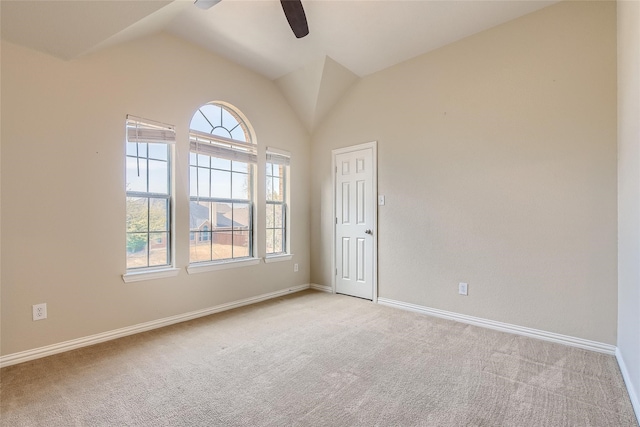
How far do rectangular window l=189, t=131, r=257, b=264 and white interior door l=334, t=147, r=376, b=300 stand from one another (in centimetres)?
126

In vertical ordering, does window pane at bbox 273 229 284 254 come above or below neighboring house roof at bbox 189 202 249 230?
below

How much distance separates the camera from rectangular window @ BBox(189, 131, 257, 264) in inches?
135

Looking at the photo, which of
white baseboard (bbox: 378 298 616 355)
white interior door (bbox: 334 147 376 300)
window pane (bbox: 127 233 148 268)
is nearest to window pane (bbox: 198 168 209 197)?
window pane (bbox: 127 233 148 268)

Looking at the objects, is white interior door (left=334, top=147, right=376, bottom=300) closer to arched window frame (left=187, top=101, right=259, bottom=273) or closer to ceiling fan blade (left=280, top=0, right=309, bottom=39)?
arched window frame (left=187, top=101, right=259, bottom=273)

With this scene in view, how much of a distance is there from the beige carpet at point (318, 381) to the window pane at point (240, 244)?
109cm

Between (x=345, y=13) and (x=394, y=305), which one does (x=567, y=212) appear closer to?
(x=394, y=305)

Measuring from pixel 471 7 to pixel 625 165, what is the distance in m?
1.85

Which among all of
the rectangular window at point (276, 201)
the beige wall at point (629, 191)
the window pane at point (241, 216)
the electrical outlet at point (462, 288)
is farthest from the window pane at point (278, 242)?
the beige wall at point (629, 191)

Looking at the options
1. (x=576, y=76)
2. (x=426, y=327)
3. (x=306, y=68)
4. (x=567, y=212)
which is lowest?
(x=426, y=327)

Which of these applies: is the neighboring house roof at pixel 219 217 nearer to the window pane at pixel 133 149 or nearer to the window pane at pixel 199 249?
the window pane at pixel 199 249

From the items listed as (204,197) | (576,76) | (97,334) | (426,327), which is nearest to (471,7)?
(576,76)

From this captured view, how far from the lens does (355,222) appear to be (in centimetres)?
420

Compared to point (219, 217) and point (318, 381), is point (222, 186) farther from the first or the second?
point (318, 381)

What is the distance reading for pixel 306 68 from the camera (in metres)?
3.85
